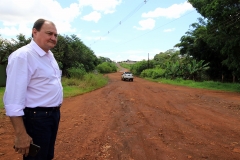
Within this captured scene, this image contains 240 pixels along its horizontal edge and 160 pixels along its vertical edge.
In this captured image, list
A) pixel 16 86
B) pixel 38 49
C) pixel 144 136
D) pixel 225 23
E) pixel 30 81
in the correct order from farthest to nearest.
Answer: pixel 225 23
pixel 144 136
pixel 38 49
pixel 30 81
pixel 16 86

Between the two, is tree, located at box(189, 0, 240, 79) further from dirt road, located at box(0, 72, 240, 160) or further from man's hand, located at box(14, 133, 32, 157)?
man's hand, located at box(14, 133, 32, 157)

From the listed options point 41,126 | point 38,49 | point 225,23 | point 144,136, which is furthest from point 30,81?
point 225,23

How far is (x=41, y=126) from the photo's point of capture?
7.52 ft

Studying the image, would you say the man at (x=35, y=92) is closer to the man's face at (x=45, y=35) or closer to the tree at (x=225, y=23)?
the man's face at (x=45, y=35)

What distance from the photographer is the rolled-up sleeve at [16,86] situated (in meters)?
2.04

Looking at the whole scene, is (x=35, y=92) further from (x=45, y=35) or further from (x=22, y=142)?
(x=45, y=35)

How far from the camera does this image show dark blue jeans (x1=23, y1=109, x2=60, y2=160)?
2236 millimetres

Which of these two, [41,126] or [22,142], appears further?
[41,126]

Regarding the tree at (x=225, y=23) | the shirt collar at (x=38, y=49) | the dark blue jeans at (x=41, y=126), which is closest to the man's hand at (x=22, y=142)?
the dark blue jeans at (x=41, y=126)

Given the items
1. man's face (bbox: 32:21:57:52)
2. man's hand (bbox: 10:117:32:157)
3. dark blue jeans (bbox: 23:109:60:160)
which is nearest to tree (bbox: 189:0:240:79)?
man's face (bbox: 32:21:57:52)

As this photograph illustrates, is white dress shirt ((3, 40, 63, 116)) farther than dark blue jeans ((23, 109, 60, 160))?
No

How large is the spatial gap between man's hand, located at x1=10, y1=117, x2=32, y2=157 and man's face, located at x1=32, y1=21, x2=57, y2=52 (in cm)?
77

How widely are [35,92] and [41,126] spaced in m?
0.35

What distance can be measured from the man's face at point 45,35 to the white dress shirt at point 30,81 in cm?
6
